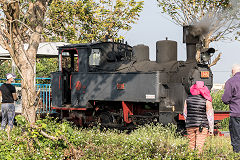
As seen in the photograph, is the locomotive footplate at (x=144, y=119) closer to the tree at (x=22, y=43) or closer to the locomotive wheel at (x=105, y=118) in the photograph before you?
the locomotive wheel at (x=105, y=118)

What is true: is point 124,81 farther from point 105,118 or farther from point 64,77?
point 64,77

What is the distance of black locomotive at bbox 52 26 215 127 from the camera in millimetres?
9633

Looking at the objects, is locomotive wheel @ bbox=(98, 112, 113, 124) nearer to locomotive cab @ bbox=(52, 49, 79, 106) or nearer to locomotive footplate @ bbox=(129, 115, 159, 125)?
locomotive footplate @ bbox=(129, 115, 159, 125)

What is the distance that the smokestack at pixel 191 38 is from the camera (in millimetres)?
9867

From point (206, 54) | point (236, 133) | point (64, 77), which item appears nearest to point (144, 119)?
point (206, 54)

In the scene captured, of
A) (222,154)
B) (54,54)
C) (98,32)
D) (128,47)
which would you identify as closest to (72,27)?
(98,32)

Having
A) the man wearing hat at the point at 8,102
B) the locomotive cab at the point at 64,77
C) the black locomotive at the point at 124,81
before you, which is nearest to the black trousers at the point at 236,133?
the black locomotive at the point at 124,81

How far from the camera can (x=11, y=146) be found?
6.35 metres

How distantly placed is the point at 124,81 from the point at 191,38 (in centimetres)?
242

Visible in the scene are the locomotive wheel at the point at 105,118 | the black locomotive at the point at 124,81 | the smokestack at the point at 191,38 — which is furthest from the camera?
the locomotive wheel at the point at 105,118

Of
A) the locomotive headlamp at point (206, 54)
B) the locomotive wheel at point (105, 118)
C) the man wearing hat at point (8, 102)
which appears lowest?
the locomotive wheel at point (105, 118)

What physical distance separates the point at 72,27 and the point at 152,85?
977 cm

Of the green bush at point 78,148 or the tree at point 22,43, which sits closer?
the green bush at point 78,148

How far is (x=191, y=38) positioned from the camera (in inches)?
388
